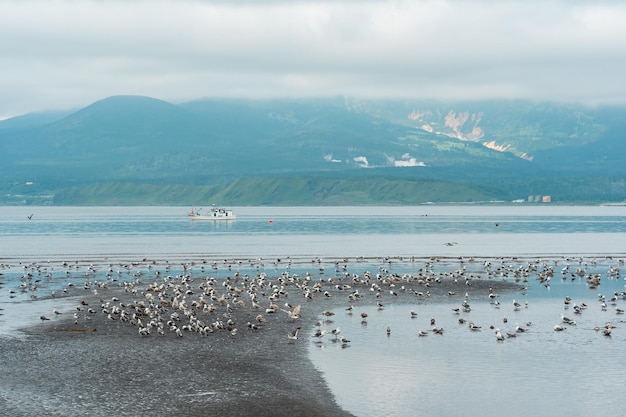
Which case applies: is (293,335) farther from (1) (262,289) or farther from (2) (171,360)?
(1) (262,289)

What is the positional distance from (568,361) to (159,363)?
16.7m

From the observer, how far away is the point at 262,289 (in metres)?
61.1

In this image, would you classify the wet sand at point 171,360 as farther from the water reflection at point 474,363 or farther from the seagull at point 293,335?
the water reflection at point 474,363

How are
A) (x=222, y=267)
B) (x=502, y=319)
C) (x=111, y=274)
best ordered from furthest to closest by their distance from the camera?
(x=222, y=267)
(x=111, y=274)
(x=502, y=319)

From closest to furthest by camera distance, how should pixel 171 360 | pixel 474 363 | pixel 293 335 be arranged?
pixel 171 360 < pixel 474 363 < pixel 293 335

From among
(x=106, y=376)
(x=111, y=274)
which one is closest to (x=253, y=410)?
(x=106, y=376)

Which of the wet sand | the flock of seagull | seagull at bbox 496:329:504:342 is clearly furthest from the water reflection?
the wet sand

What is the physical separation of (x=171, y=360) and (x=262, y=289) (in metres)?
24.4

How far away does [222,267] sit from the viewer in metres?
82.2

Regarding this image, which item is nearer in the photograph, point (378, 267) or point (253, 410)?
point (253, 410)

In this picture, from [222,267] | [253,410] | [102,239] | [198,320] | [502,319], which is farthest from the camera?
[102,239]

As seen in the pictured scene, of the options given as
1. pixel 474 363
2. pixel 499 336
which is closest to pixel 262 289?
pixel 499 336

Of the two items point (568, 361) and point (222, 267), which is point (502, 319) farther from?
point (222, 267)

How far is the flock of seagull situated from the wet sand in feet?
0.74
